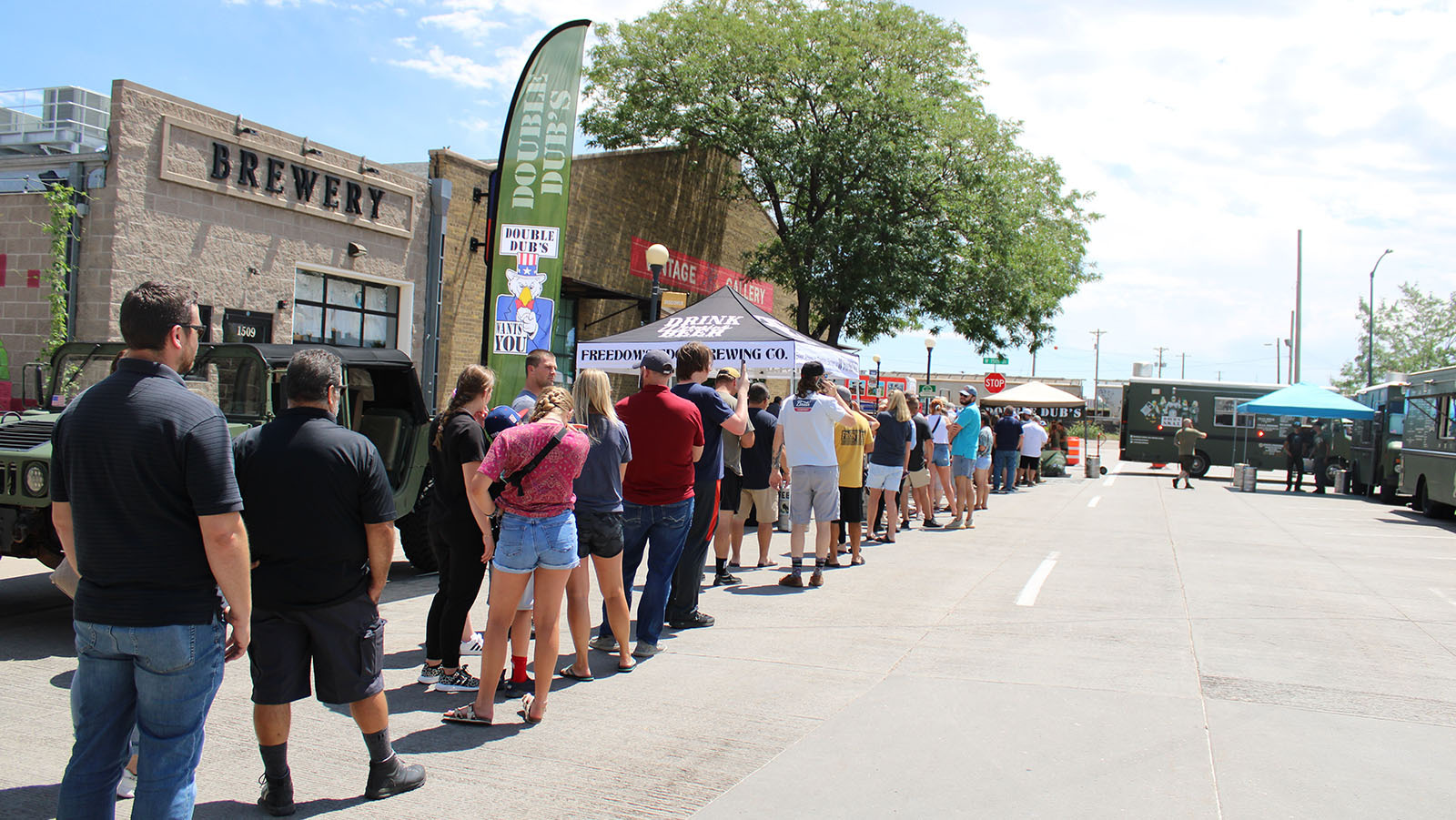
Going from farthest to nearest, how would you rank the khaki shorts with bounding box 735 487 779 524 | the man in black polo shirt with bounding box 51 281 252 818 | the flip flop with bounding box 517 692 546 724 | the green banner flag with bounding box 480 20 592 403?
the green banner flag with bounding box 480 20 592 403, the khaki shorts with bounding box 735 487 779 524, the flip flop with bounding box 517 692 546 724, the man in black polo shirt with bounding box 51 281 252 818

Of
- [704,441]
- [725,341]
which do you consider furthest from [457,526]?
[725,341]

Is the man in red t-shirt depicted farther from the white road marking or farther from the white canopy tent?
the white canopy tent

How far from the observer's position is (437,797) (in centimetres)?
397

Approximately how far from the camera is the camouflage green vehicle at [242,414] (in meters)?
6.14

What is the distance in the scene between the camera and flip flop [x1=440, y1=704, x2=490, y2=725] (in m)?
4.87

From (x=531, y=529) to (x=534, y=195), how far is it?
36.6ft

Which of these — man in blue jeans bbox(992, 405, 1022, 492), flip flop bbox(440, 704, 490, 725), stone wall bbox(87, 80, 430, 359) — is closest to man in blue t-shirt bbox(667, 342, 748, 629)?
flip flop bbox(440, 704, 490, 725)

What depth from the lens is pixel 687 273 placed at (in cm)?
2566

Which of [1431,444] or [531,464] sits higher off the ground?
[1431,444]

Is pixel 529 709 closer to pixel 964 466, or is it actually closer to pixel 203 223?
pixel 964 466

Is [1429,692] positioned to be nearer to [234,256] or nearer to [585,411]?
[585,411]

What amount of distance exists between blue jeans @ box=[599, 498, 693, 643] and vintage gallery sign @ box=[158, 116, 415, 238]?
1012 cm

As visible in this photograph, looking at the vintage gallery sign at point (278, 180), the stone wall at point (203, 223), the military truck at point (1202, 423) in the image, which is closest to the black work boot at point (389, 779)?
the stone wall at point (203, 223)

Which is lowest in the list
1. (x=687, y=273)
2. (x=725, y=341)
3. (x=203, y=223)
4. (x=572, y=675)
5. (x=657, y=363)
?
(x=572, y=675)
